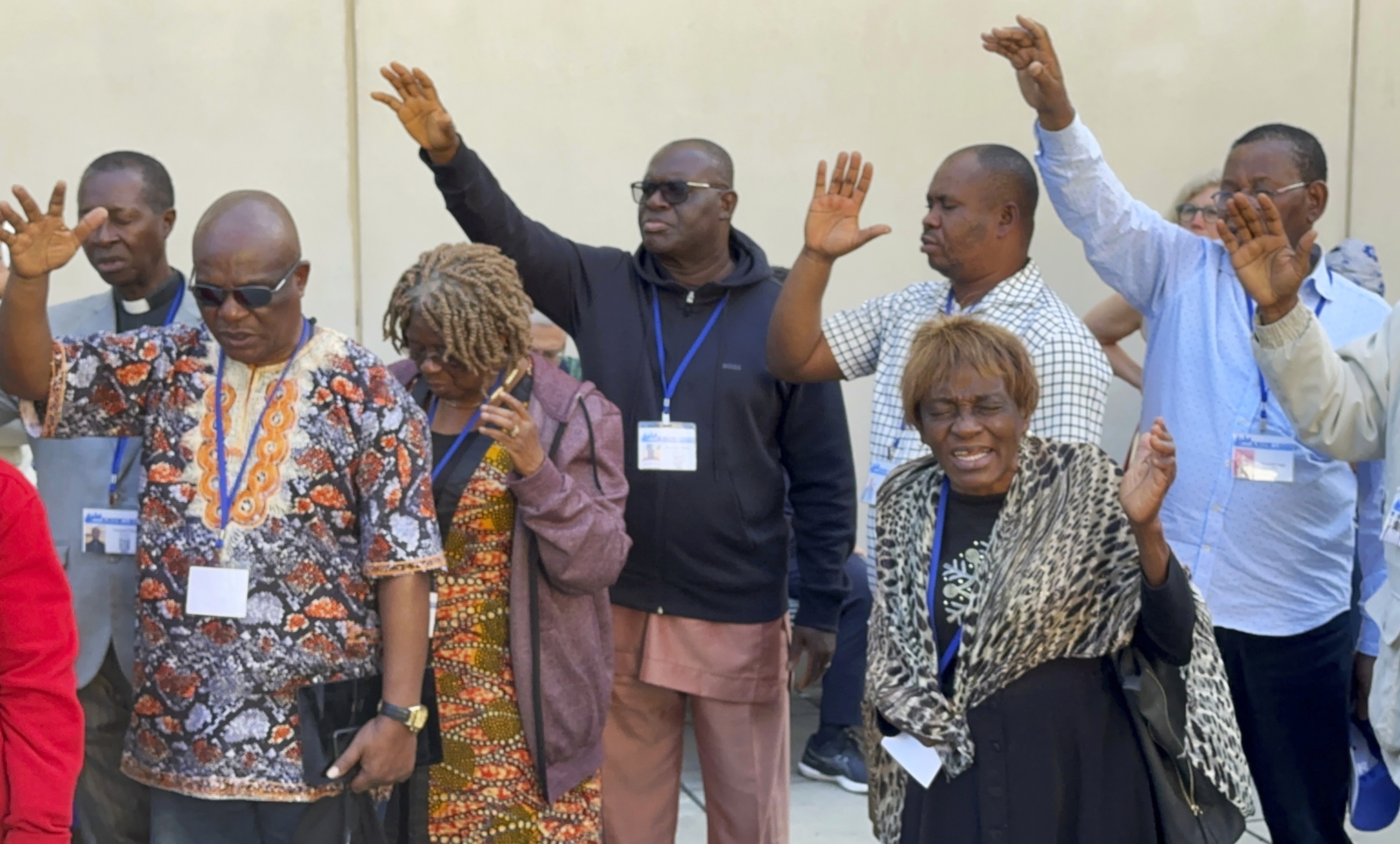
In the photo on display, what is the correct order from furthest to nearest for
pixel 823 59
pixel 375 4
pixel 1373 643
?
pixel 823 59 < pixel 375 4 < pixel 1373 643

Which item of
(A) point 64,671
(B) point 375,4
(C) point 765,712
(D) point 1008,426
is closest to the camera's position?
(A) point 64,671

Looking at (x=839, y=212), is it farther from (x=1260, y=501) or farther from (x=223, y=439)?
(x=223, y=439)

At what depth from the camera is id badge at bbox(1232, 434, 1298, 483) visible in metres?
3.63

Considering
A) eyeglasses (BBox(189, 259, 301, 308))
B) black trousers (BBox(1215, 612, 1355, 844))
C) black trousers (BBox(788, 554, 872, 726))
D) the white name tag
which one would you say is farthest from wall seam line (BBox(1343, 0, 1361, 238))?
the white name tag

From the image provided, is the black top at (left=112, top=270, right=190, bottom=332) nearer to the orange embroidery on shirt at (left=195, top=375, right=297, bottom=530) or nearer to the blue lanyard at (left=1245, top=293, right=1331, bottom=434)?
the orange embroidery on shirt at (left=195, top=375, right=297, bottom=530)

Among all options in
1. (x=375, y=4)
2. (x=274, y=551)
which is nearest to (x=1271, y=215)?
(x=274, y=551)

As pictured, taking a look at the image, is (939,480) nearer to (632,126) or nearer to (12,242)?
(12,242)

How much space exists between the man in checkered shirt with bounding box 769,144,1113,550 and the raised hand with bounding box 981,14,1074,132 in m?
0.15

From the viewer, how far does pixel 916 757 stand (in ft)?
9.38

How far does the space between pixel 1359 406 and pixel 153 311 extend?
2850 mm

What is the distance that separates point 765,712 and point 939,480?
3.94ft

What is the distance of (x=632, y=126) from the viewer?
6.29 metres

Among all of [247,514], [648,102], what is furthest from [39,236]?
[648,102]

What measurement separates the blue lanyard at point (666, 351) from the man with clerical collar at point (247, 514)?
3.47 ft
